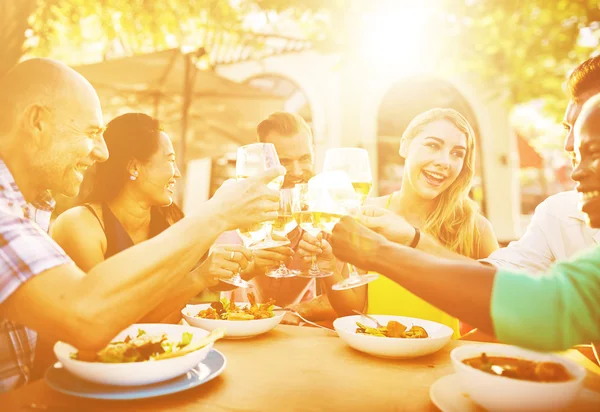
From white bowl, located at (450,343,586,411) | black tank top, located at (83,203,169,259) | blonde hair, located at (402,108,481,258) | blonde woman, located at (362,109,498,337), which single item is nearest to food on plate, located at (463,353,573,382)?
white bowl, located at (450,343,586,411)

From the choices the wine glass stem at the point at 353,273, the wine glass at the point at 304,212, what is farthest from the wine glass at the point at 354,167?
the wine glass at the point at 304,212


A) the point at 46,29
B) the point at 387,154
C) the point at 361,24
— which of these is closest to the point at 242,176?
the point at 361,24

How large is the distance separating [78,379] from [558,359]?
1434 mm

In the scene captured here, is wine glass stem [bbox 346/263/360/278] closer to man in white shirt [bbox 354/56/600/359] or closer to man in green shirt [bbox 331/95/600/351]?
man in white shirt [bbox 354/56/600/359]

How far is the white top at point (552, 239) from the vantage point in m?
2.50

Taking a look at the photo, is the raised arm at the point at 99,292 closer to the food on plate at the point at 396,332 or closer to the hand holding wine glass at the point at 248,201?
the hand holding wine glass at the point at 248,201

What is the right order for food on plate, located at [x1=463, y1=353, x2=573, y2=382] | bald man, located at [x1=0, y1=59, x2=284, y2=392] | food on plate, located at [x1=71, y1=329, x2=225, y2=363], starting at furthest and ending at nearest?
food on plate, located at [x1=71, y1=329, x2=225, y2=363] < bald man, located at [x1=0, y1=59, x2=284, y2=392] < food on plate, located at [x1=463, y1=353, x2=573, y2=382]

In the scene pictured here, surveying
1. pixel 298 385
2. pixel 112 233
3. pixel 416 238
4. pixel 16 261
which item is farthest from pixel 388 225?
pixel 112 233

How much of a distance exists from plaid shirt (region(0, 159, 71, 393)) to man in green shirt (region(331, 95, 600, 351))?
1.02 metres

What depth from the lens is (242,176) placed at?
6.55 ft

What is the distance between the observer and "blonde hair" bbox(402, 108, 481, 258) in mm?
3068

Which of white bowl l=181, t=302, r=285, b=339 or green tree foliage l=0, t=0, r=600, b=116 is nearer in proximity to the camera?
white bowl l=181, t=302, r=285, b=339

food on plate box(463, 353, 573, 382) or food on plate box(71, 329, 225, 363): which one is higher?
food on plate box(463, 353, 573, 382)

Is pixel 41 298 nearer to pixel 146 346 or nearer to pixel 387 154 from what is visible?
pixel 146 346
